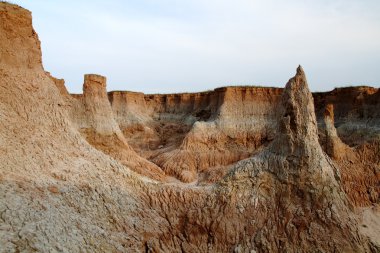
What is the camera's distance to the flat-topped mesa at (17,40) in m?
9.30

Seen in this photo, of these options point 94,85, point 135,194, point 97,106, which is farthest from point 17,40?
point 94,85

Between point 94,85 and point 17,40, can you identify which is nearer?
point 17,40

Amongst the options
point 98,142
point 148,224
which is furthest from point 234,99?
point 148,224

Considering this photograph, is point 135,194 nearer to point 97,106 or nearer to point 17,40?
point 17,40

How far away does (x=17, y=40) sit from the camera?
A: 31.6 feet

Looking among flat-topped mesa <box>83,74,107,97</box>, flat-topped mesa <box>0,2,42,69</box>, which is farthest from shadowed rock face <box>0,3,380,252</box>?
flat-topped mesa <box>83,74,107,97</box>

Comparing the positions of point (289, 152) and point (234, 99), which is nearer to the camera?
point (289, 152)

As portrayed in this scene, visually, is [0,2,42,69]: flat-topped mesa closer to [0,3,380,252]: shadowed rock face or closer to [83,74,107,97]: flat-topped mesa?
[0,3,380,252]: shadowed rock face

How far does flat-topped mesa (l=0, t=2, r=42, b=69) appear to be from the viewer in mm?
9297

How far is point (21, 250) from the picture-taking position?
240 inches

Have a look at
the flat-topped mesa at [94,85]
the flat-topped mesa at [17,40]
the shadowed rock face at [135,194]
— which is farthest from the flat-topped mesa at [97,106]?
the flat-topped mesa at [17,40]

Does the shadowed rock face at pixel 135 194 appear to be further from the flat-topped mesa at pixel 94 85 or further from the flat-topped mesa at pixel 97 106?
the flat-topped mesa at pixel 94 85

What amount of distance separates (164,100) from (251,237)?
33.0 meters

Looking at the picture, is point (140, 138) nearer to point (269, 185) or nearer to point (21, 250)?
point (269, 185)
